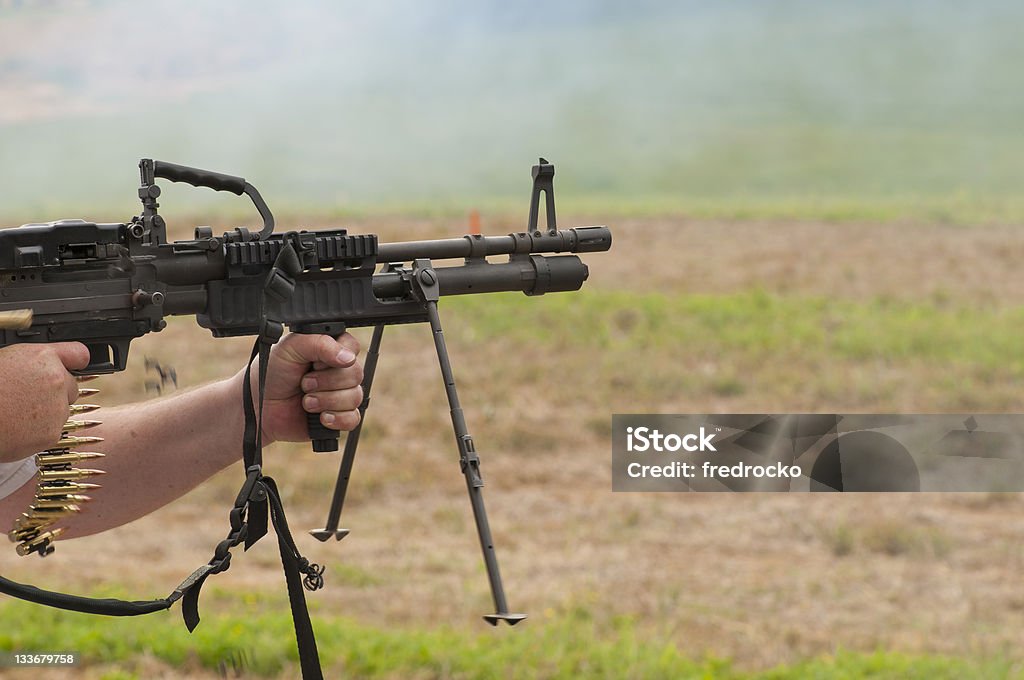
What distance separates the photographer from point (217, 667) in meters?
6.11

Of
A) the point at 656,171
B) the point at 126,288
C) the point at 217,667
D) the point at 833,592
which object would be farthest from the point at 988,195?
the point at 126,288

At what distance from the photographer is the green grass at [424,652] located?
19.8 ft

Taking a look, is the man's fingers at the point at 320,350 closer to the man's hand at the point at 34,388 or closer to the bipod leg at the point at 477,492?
the bipod leg at the point at 477,492

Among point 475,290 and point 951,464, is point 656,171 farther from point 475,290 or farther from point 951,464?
point 475,290

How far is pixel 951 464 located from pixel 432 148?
169ft

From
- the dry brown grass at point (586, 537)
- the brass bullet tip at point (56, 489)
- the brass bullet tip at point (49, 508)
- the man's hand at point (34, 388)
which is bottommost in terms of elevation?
the dry brown grass at point (586, 537)

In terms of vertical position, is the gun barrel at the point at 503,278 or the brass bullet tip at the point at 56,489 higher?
the gun barrel at the point at 503,278

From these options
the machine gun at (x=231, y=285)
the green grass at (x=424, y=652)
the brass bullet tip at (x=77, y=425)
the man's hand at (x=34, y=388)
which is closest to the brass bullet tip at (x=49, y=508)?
the machine gun at (x=231, y=285)

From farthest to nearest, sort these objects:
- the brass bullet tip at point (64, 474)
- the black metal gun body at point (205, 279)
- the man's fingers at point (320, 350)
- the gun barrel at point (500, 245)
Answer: the brass bullet tip at point (64, 474) < the gun barrel at point (500, 245) < the man's fingers at point (320, 350) < the black metal gun body at point (205, 279)

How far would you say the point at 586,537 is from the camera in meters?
8.56

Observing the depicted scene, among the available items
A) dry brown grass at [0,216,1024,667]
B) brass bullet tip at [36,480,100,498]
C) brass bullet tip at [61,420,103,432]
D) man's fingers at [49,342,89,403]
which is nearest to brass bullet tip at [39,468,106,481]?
brass bullet tip at [36,480,100,498]

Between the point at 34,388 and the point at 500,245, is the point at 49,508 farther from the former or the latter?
the point at 500,245

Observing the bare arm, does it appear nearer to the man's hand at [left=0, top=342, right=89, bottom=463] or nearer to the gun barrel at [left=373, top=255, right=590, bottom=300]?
the gun barrel at [left=373, top=255, right=590, bottom=300]

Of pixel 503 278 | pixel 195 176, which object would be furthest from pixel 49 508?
pixel 503 278
